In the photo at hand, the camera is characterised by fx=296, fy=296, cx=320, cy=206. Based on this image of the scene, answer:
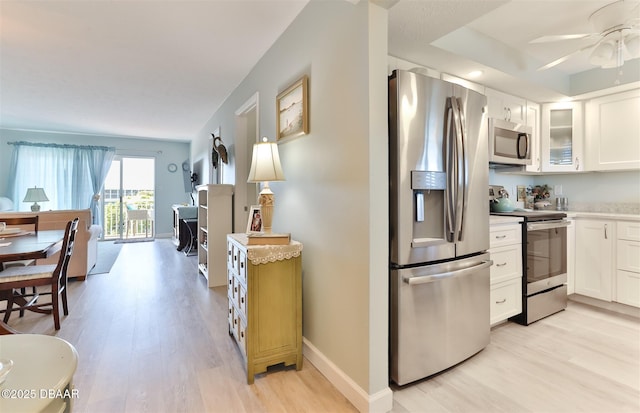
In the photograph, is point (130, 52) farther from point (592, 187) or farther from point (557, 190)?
point (592, 187)

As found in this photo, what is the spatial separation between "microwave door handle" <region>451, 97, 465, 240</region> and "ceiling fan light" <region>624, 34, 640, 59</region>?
1.51m

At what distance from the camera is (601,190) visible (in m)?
3.31

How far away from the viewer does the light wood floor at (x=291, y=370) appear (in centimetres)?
158

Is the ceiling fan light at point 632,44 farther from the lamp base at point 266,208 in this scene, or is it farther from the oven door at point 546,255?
the lamp base at point 266,208

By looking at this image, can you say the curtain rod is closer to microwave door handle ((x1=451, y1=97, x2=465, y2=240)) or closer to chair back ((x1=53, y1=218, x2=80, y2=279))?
chair back ((x1=53, y1=218, x2=80, y2=279))

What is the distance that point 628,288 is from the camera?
2.77 meters

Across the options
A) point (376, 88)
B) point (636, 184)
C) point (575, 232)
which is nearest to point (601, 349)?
point (575, 232)

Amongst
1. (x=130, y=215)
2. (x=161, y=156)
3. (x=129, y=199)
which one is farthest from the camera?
(x=161, y=156)

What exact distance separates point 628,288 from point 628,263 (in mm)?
235

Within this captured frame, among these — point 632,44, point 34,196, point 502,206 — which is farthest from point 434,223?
point 34,196

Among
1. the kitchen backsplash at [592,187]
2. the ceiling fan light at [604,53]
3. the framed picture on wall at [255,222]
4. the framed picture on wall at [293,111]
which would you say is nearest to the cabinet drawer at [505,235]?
the kitchen backsplash at [592,187]

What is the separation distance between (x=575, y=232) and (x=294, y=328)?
313cm

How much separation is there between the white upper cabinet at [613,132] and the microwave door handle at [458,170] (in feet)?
7.98

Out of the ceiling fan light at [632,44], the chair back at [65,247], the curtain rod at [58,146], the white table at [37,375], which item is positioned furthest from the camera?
the curtain rod at [58,146]
